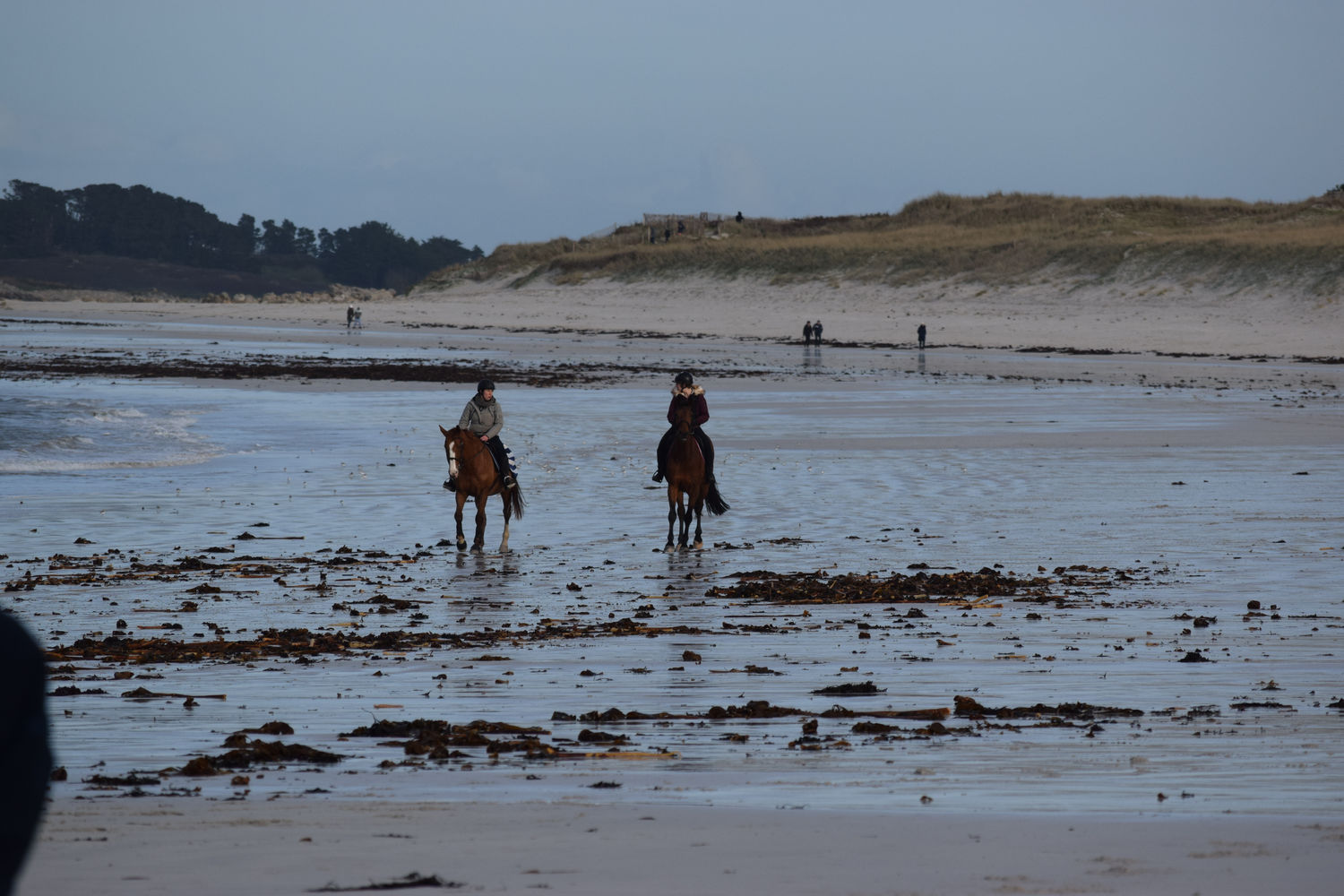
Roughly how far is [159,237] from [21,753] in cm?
19835

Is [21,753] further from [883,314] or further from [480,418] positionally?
[883,314]

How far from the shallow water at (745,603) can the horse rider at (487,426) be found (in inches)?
31.3

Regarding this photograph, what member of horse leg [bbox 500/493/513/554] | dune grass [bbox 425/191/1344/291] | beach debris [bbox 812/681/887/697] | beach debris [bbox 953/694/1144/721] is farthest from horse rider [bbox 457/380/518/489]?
dune grass [bbox 425/191/1344/291]

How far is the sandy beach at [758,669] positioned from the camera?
491cm

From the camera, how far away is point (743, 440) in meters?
25.8

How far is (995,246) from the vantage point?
267 feet

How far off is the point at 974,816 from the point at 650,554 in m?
9.40

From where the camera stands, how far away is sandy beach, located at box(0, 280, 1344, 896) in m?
4.91

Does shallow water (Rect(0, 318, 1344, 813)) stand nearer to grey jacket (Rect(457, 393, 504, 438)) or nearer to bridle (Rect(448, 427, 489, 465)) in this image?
bridle (Rect(448, 427, 489, 465))

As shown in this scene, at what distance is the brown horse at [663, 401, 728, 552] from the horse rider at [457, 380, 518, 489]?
1.64 meters

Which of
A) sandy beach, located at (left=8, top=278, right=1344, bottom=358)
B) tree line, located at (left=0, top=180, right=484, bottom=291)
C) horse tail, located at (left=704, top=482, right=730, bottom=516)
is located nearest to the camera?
horse tail, located at (left=704, top=482, right=730, bottom=516)

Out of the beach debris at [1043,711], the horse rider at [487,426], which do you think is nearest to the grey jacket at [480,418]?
the horse rider at [487,426]

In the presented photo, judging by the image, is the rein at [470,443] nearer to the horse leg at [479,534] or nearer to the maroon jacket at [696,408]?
the horse leg at [479,534]

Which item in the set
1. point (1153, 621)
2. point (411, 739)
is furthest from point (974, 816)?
point (1153, 621)
